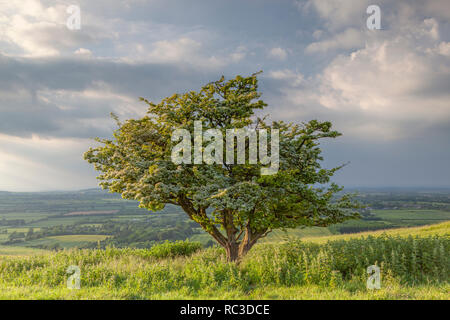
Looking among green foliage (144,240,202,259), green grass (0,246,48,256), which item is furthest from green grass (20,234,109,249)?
green foliage (144,240,202,259)

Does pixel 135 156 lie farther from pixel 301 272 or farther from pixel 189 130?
pixel 301 272

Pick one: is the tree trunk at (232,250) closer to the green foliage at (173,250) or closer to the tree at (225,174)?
the tree at (225,174)

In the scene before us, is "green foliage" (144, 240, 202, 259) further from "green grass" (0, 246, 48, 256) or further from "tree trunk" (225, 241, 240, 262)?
"green grass" (0, 246, 48, 256)

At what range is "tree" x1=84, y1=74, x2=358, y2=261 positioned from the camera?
509 inches

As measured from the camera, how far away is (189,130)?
13.8m

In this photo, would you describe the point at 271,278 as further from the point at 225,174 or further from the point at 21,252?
the point at 21,252

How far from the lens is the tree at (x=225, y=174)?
42.4 ft

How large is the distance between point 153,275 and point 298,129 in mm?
10525

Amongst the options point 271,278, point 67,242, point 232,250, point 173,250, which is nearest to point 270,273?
point 271,278
